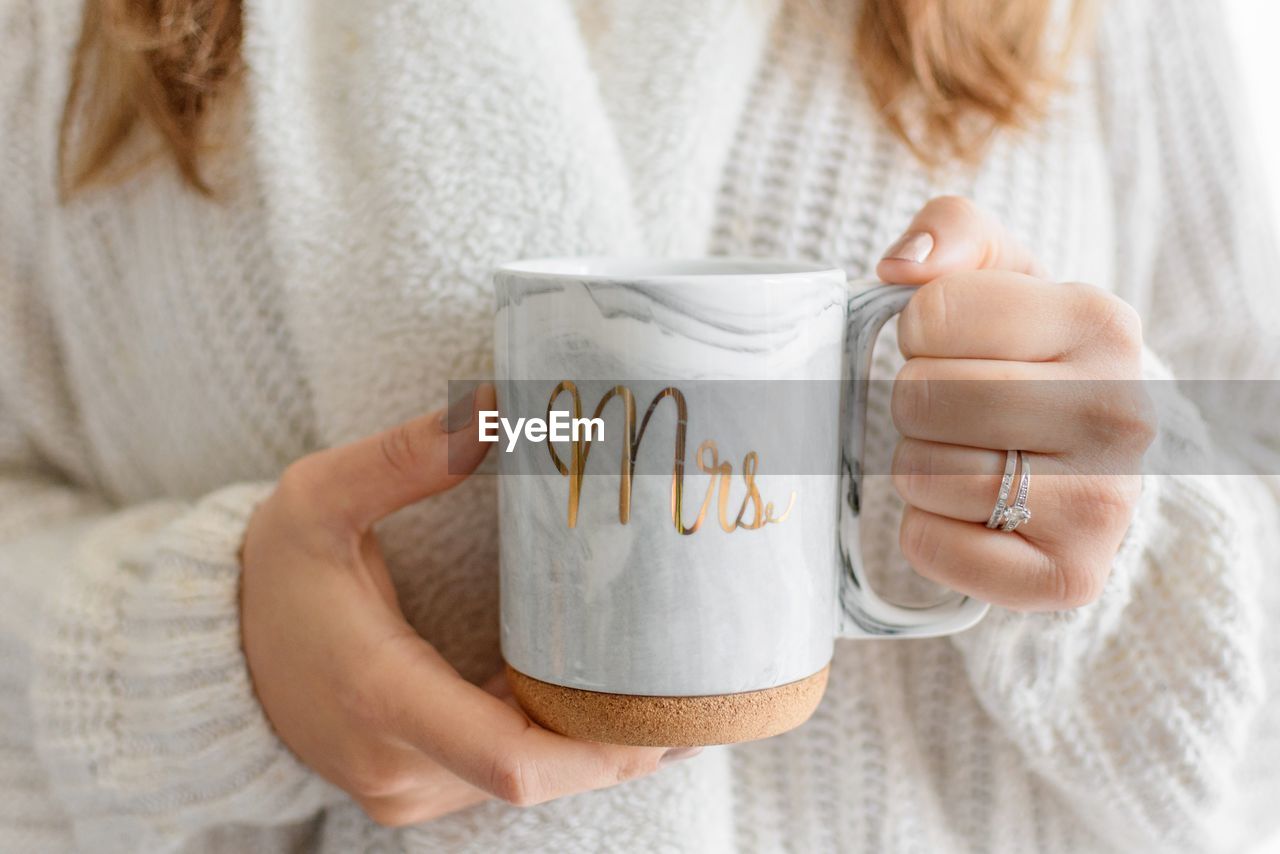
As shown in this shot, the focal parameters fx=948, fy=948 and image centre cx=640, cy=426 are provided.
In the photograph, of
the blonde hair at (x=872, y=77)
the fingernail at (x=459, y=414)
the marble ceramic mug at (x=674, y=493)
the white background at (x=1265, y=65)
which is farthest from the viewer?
the white background at (x=1265, y=65)

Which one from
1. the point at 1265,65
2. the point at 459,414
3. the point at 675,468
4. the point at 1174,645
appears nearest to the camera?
the point at 675,468

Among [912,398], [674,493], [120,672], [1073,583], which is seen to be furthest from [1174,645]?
[120,672]

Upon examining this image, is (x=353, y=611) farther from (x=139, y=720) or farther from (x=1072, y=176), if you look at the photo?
(x=1072, y=176)

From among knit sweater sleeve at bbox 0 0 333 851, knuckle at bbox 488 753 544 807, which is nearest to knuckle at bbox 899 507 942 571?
knuckle at bbox 488 753 544 807

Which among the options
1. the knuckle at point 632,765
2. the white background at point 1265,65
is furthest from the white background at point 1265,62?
the knuckle at point 632,765

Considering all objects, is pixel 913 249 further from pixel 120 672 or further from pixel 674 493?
pixel 120 672

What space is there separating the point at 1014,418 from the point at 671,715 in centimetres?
20

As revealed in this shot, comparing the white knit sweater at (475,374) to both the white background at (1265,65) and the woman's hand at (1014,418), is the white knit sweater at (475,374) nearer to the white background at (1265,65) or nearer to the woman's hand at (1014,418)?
the woman's hand at (1014,418)

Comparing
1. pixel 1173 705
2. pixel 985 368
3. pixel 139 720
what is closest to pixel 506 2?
pixel 985 368

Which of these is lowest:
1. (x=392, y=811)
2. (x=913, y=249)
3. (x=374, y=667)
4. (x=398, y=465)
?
(x=392, y=811)

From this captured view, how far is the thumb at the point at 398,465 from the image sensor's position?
484mm

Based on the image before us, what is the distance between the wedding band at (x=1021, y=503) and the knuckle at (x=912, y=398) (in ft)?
0.16

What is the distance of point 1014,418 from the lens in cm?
43

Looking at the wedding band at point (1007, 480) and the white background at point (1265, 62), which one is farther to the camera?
the white background at point (1265, 62)
